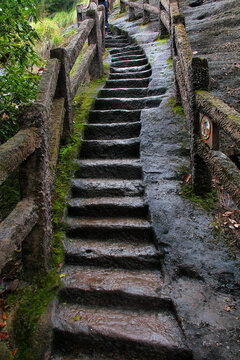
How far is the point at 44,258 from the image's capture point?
212 centimetres

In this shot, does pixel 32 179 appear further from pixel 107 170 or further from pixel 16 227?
pixel 107 170

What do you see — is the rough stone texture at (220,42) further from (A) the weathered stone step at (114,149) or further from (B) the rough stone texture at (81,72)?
(B) the rough stone texture at (81,72)

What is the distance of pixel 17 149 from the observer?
66.2 inches

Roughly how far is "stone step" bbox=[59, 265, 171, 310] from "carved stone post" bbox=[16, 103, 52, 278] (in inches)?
10.7

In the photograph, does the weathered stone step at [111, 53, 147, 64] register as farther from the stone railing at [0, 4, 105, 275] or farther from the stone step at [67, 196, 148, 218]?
the stone step at [67, 196, 148, 218]

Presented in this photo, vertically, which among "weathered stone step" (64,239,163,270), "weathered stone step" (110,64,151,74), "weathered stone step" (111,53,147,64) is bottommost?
"weathered stone step" (64,239,163,270)

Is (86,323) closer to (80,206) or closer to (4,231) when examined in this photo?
(4,231)

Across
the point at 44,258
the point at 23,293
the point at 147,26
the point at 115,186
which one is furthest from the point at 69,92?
the point at 147,26

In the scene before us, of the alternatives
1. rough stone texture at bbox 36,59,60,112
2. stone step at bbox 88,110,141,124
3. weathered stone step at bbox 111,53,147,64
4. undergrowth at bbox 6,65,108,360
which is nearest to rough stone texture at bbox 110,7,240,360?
stone step at bbox 88,110,141,124

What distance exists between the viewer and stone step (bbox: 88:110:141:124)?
4.11 meters

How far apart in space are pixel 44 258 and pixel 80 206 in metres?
0.77

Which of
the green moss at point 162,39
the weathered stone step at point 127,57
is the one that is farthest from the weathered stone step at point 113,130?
the green moss at point 162,39

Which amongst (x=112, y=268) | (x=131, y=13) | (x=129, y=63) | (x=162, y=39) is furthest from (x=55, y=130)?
(x=131, y=13)

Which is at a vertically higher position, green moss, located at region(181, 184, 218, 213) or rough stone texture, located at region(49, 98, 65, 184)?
rough stone texture, located at region(49, 98, 65, 184)
